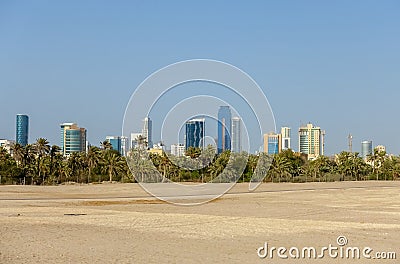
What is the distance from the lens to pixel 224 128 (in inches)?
1495

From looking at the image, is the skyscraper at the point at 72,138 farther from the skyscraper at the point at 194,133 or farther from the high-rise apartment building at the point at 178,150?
the skyscraper at the point at 194,133

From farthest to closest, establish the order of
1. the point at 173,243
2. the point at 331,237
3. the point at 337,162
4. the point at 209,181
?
the point at 337,162, the point at 209,181, the point at 331,237, the point at 173,243

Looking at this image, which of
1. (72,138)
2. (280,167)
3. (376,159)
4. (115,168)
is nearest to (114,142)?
(115,168)

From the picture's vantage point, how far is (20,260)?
15.8 m

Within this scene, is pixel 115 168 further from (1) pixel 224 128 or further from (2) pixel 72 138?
(2) pixel 72 138

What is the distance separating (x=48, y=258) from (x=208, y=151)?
86.1ft

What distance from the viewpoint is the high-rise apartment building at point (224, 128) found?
1335 inches

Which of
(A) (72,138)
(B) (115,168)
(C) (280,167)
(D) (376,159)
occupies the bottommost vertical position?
(B) (115,168)

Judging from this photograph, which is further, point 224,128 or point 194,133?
point 224,128

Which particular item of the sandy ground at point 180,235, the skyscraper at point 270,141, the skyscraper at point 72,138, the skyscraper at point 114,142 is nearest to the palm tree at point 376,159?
the skyscraper at point 114,142

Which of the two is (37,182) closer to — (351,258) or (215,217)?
(215,217)

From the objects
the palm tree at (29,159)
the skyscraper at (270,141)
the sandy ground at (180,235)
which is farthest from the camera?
the palm tree at (29,159)

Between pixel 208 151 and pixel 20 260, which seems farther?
pixel 208 151


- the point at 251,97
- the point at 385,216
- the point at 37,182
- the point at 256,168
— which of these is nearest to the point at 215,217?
the point at 251,97
